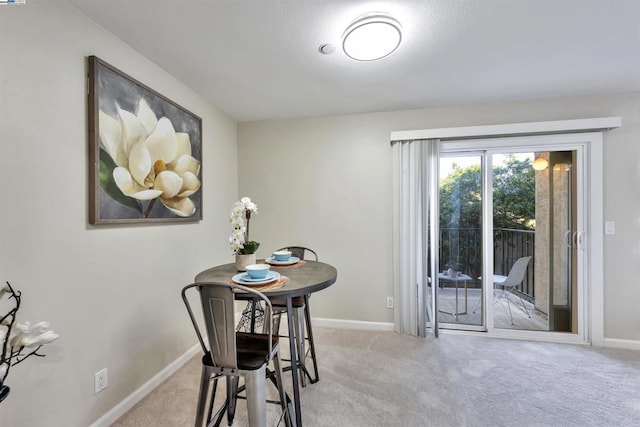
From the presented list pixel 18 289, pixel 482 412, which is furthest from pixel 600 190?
pixel 18 289

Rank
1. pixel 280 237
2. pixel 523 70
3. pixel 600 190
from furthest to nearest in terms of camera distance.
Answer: pixel 280 237 → pixel 600 190 → pixel 523 70

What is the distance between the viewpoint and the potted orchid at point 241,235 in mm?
1862

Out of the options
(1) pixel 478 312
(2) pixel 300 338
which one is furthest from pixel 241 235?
(1) pixel 478 312

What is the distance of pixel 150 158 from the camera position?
1.96 metres

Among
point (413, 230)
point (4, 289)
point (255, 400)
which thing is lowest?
point (255, 400)

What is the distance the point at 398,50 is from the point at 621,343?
3.29m

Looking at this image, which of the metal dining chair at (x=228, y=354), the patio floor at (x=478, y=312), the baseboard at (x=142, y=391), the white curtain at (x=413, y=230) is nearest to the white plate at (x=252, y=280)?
the metal dining chair at (x=228, y=354)

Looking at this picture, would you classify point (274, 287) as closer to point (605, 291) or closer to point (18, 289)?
point (18, 289)

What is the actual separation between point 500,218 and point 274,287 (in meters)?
2.54

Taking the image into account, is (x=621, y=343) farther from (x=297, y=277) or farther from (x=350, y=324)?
(x=297, y=277)

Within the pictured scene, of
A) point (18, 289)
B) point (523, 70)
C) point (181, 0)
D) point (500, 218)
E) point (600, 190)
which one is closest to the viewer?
point (18, 289)

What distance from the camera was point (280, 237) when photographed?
3.29 meters

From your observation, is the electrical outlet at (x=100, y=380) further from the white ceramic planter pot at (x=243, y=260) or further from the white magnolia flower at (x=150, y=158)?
the white magnolia flower at (x=150, y=158)

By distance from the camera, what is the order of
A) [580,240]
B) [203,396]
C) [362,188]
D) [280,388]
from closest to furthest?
[203,396]
[280,388]
[580,240]
[362,188]
